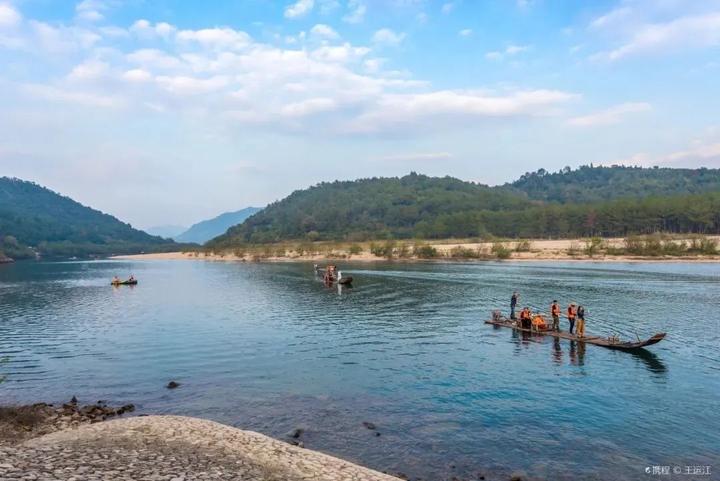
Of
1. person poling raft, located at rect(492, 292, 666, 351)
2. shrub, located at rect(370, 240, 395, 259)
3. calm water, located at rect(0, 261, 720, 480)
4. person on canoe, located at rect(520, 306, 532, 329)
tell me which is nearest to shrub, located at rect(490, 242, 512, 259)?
shrub, located at rect(370, 240, 395, 259)

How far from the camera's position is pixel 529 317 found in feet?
150

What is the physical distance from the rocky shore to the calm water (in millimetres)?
3084

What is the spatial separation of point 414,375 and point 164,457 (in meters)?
18.5

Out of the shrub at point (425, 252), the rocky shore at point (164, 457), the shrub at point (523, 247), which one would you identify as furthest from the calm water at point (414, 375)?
the shrub at point (425, 252)

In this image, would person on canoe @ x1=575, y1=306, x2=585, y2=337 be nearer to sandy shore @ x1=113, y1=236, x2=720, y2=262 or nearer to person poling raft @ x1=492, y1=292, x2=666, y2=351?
person poling raft @ x1=492, y1=292, x2=666, y2=351

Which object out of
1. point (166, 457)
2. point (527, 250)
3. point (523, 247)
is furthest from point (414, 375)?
point (523, 247)

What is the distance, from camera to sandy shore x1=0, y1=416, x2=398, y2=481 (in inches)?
609

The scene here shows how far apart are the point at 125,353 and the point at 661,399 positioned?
3788cm

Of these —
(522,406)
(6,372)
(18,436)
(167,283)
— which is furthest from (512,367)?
(167,283)

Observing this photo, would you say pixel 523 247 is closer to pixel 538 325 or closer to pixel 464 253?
pixel 464 253

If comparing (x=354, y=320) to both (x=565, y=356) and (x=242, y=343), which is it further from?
(x=565, y=356)

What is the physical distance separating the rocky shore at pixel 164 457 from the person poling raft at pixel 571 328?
27.5m

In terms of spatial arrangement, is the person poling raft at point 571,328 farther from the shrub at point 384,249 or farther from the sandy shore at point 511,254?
the shrub at point 384,249

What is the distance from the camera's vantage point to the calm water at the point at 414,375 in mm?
21734
